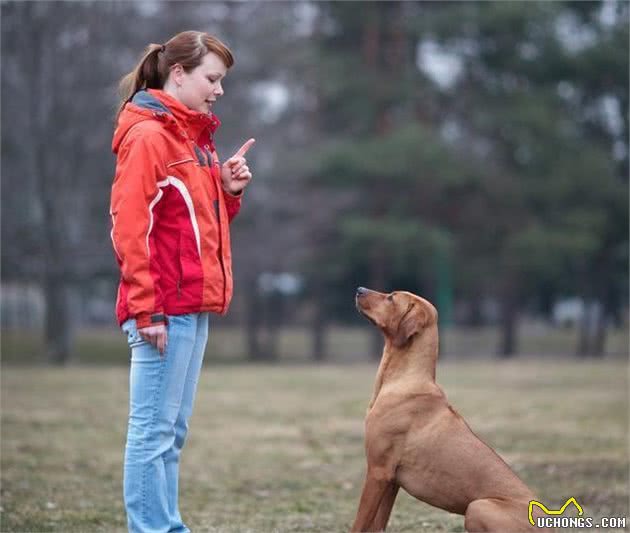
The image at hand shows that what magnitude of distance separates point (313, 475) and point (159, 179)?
475 centimetres

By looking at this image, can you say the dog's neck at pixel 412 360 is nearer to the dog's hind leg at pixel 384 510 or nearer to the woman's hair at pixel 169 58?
the dog's hind leg at pixel 384 510

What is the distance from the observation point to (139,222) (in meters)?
4.38

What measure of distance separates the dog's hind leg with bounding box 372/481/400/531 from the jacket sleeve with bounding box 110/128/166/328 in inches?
52.8

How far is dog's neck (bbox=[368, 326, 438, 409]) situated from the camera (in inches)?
201

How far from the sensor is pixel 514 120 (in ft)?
92.6

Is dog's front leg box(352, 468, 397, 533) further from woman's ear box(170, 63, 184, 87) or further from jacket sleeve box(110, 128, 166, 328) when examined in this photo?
woman's ear box(170, 63, 184, 87)

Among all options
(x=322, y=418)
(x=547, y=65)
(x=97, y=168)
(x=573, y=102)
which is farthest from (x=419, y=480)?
(x=573, y=102)

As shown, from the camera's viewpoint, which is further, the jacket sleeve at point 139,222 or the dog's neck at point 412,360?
the dog's neck at point 412,360

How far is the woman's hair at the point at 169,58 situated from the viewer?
15.4 feet

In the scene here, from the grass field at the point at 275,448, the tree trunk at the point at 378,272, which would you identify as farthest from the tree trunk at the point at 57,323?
the tree trunk at the point at 378,272

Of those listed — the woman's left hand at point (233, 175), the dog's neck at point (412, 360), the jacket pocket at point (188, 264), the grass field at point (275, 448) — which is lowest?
the grass field at point (275, 448)

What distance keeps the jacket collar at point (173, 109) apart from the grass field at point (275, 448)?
2.47 m

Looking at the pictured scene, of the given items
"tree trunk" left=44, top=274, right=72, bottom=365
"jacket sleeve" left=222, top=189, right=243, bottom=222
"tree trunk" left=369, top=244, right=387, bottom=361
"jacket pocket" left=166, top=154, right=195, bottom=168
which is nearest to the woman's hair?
"jacket pocket" left=166, top=154, right=195, bottom=168

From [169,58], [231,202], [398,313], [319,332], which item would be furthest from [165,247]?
[319,332]
